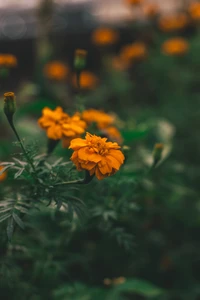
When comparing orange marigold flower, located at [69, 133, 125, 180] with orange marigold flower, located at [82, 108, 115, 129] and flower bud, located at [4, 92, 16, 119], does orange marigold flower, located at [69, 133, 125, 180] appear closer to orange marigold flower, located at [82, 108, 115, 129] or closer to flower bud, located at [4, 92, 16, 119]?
flower bud, located at [4, 92, 16, 119]

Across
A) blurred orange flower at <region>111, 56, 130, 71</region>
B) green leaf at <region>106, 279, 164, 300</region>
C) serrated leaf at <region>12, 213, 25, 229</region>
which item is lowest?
green leaf at <region>106, 279, 164, 300</region>

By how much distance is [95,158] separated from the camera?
1.15 m

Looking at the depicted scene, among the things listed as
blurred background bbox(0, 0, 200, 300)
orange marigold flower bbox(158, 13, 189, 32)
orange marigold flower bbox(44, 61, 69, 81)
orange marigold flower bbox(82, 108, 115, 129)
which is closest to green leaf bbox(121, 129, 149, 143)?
blurred background bbox(0, 0, 200, 300)

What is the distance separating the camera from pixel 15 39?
4.74 meters

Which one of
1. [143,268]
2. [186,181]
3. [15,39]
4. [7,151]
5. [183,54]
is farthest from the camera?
[15,39]

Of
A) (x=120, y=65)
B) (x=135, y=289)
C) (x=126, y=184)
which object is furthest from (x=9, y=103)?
(x=120, y=65)

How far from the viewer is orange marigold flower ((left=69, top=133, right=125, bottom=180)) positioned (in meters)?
1.15

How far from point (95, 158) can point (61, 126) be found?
Answer: 9.7 inches

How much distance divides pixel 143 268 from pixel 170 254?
134 mm

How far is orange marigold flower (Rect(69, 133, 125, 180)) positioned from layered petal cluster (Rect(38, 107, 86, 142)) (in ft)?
0.48

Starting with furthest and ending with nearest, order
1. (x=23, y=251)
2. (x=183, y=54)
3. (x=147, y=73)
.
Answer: (x=147, y=73)
(x=183, y=54)
(x=23, y=251)

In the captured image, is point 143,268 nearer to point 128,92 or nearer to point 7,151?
point 7,151

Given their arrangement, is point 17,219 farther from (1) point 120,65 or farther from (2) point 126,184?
(1) point 120,65

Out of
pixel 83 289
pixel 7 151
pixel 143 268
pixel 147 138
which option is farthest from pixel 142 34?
pixel 83 289
